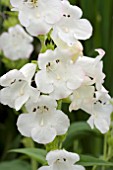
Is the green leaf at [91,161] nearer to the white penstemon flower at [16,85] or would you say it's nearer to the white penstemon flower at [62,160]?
the white penstemon flower at [62,160]

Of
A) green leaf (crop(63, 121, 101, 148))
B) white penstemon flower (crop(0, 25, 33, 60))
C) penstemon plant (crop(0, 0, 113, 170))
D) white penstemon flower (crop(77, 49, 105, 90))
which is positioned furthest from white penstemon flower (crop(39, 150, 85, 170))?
white penstemon flower (crop(0, 25, 33, 60))

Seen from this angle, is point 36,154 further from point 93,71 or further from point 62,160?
point 93,71

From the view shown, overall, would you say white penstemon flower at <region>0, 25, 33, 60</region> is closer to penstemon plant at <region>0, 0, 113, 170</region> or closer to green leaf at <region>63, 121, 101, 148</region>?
green leaf at <region>63, 121, 101, 148</region>

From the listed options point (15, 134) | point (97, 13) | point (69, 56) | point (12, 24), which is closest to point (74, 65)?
point (69, 56)

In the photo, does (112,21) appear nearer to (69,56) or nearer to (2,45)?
(2,45)

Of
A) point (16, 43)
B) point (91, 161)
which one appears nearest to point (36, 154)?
point (91, 161)

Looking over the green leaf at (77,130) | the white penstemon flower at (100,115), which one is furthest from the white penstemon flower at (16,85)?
the green leaf at (77,130)
